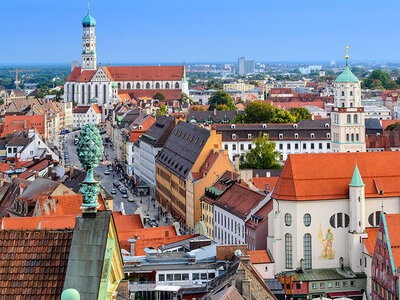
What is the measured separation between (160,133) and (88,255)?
334ft

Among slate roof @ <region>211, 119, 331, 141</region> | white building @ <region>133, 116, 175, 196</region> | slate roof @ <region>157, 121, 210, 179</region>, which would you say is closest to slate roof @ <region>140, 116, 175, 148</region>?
white building @ <region>133, 116, 175, 196</region>

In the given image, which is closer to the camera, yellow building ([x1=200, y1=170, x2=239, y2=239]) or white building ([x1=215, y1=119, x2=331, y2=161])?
yellow building ([x1=200, y1=170, x2=239, y2=239])

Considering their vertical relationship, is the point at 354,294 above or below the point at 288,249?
below

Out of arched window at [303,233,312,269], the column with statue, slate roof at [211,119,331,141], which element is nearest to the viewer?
the column with statue

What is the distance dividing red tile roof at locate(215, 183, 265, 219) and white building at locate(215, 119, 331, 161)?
46.8 metres

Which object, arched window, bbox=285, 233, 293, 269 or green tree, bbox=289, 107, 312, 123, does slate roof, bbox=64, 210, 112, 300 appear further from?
green tree, bbox=289, 107, 312, 123

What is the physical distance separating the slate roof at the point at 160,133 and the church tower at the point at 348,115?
21073 millimetres

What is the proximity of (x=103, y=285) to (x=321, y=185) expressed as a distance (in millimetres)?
47693

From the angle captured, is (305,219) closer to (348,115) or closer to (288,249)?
(288,249)

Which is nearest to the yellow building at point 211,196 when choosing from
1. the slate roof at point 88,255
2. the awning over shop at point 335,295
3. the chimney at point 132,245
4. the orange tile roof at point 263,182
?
the orange tile roof at point 263,182

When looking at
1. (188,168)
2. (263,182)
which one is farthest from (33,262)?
(188,168)

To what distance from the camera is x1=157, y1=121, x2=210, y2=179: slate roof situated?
288 ft

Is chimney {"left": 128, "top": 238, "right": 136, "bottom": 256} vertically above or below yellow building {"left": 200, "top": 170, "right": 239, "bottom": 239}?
below

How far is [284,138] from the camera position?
121 meters
